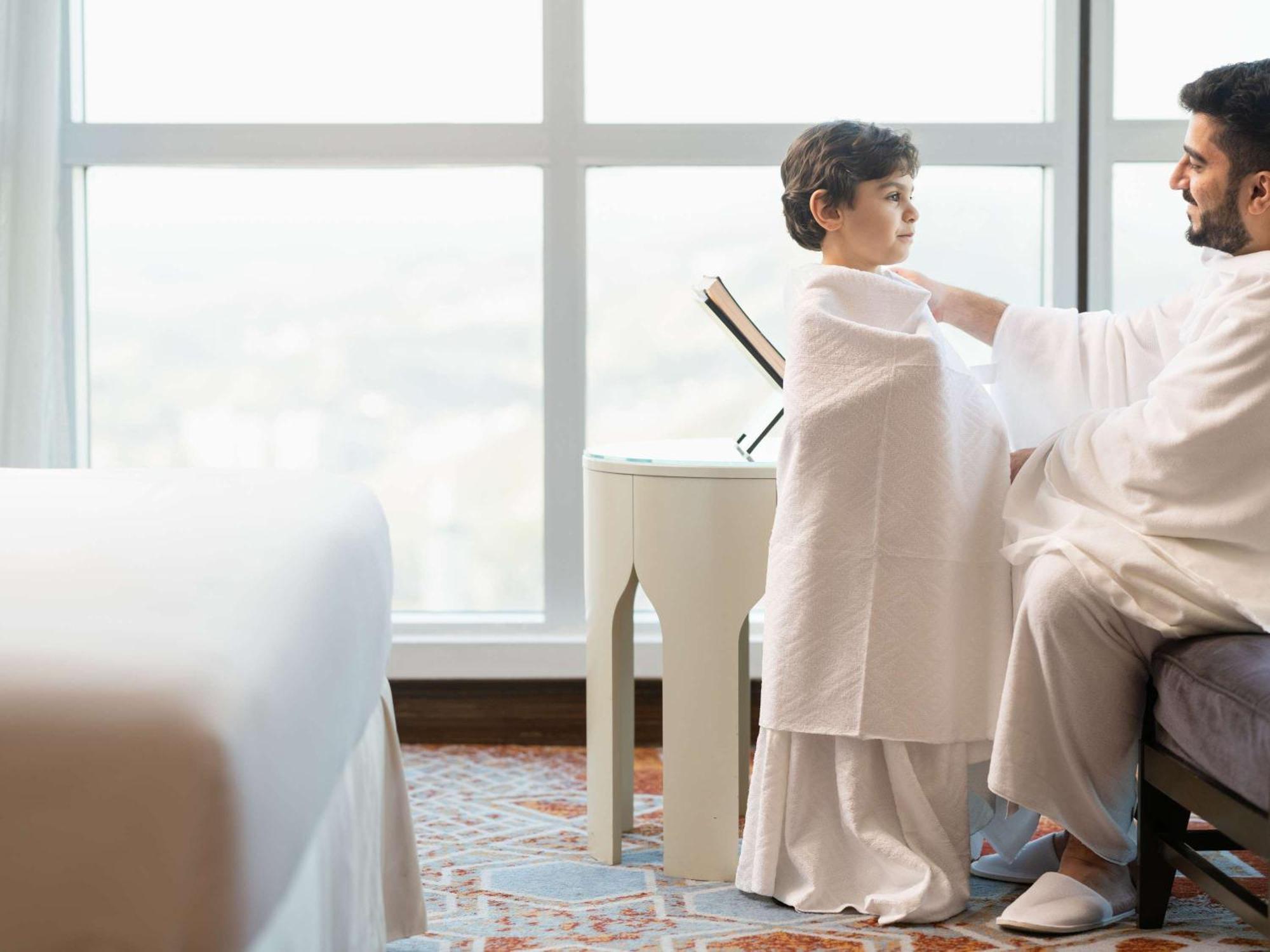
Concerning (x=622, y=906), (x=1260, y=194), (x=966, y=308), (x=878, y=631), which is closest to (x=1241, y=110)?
(x=1260, y=194)

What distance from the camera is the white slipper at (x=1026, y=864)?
6.77 feet

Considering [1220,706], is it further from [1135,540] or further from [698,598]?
[698,598]

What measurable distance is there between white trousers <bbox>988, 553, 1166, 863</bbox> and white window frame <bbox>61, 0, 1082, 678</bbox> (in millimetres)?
1158

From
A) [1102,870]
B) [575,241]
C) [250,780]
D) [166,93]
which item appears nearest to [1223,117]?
[1102,870]

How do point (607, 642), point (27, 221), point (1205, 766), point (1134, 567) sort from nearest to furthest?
point (1205, 766) → point (1134, 567) → point (607, 642) → point (27, 221)

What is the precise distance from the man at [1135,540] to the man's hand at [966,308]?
28 centimetres

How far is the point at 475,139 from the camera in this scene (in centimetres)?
294

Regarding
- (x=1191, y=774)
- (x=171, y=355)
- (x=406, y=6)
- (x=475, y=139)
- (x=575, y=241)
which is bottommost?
(x=1191, y=774)

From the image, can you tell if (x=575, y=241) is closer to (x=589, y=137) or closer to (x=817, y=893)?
(x=589, y=137)

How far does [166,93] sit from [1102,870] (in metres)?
2.44

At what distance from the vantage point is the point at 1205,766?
5.18 feet

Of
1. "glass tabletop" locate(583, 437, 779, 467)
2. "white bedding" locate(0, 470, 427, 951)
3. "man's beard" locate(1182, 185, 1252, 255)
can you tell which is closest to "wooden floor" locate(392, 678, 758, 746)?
"glass tabletop" locate(583, 437, 779, 467)

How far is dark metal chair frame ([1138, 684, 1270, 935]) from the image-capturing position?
151 cm

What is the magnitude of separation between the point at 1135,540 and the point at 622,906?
2.87 ft
